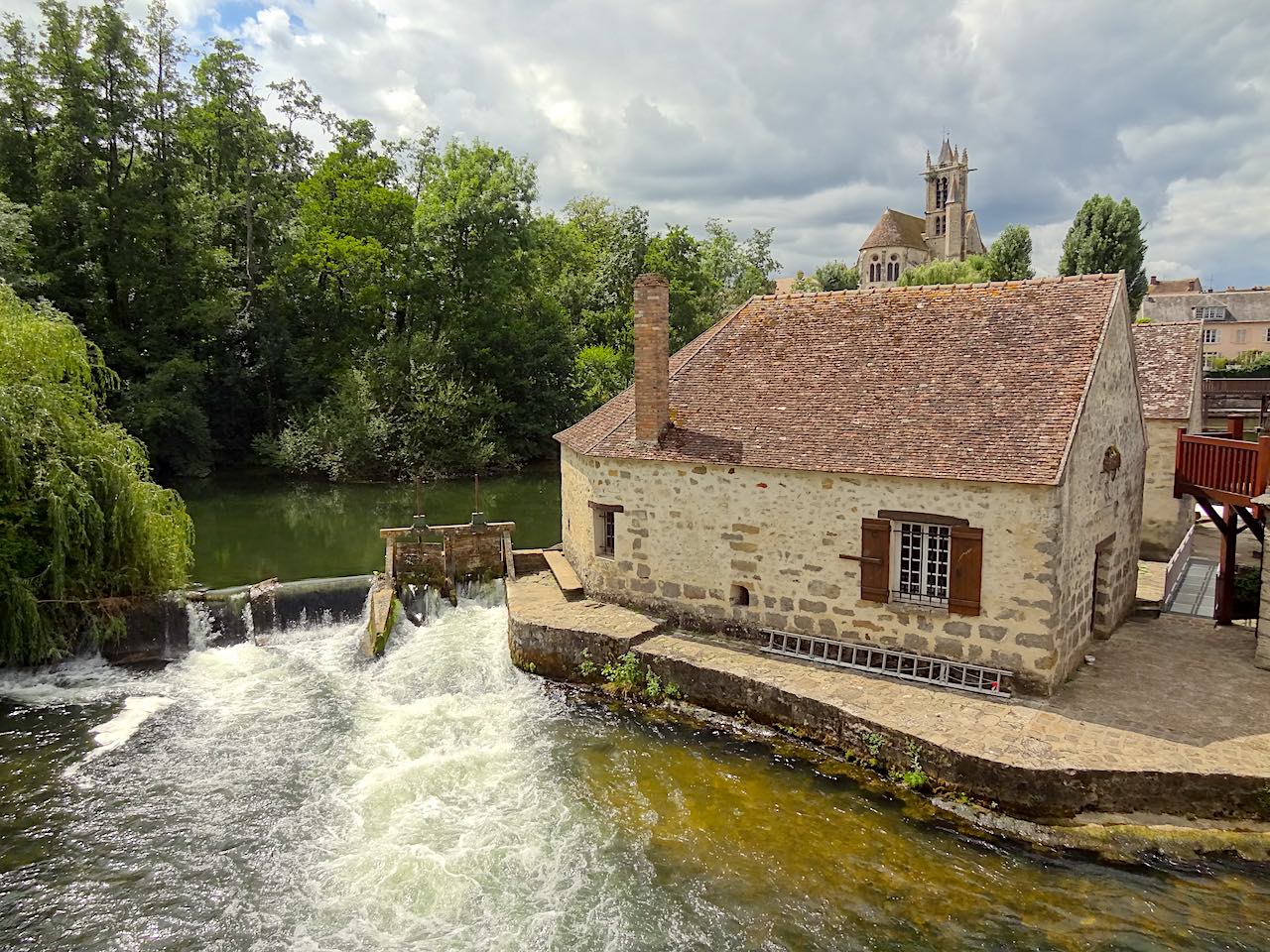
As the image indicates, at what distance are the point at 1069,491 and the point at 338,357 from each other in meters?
31.9

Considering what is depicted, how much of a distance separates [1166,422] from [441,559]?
15.6 meters

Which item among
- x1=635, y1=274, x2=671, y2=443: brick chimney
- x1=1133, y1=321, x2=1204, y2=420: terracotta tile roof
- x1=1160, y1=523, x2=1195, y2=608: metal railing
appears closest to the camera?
x1=635, y1=274, x2=671, y2=443: brick chimney

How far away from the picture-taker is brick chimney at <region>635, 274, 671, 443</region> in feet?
45.2

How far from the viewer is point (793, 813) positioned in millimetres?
9375

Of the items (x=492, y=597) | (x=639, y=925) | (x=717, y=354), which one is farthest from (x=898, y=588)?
(x=492, y=597)

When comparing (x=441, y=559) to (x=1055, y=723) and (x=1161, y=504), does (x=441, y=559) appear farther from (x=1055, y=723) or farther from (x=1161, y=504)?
(x=1161, y=504)

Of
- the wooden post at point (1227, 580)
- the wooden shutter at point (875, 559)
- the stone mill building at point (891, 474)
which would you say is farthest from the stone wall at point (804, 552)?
the wooden post at point (1227, 580)

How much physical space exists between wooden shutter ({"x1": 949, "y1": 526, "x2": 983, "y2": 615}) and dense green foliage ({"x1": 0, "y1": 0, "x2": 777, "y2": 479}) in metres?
24.1

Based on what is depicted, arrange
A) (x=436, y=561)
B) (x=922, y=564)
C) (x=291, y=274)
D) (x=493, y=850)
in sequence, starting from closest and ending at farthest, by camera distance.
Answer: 1. (x=493, y=850)
2. (x=922, y=564)
3. (x=436, y=561)
4. (x=291, y=274)

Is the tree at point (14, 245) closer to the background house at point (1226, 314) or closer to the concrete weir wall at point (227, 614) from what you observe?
the concrete weir wall at point (227, 614)

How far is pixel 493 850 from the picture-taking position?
882 cm

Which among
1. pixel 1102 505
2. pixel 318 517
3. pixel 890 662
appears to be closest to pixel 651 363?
pixel 890 662

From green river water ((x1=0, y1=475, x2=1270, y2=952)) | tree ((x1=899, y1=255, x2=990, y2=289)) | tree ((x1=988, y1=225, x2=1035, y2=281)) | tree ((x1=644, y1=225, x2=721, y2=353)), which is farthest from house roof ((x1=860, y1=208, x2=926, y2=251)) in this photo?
green river water ((x1=0, y1=475, x2=1270, y2=952))

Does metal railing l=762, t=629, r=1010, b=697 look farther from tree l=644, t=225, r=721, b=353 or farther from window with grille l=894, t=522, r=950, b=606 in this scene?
tree l=644, t=225, r=721, b=353
